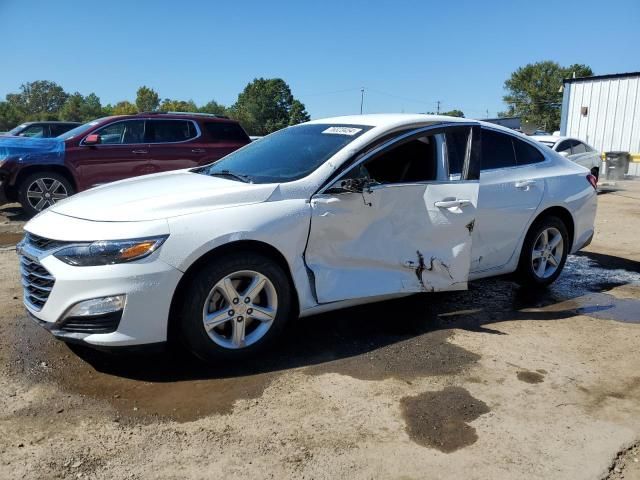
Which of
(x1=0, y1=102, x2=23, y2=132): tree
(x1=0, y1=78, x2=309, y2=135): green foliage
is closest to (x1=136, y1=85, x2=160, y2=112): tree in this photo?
(x1=0, y1=78, x2=309, y2=135): green foliage

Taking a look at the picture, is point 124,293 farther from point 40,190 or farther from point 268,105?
point 268,105

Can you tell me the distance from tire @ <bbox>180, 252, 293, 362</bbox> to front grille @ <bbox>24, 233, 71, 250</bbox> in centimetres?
83

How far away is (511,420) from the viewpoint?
10.3 feet

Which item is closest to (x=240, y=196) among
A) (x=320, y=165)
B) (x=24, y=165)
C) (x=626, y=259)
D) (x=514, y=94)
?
(x=320, y=165)

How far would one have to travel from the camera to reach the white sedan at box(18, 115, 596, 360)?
3348 mm

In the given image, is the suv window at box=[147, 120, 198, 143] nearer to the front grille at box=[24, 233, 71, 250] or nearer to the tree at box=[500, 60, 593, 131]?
the front grille at box=[24, 233, 71, 250]

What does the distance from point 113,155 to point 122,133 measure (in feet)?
1.54

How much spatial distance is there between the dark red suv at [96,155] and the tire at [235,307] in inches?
263

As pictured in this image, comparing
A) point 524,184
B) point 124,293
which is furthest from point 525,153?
point 124,293

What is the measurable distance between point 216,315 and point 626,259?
19.4 ft

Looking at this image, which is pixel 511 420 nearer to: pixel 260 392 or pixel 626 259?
pixel 260 392

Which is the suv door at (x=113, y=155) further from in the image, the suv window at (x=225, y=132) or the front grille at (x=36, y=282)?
the front grille at (x=36, y=282)

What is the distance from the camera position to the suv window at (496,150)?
5125mm

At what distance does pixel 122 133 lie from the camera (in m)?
9.80
